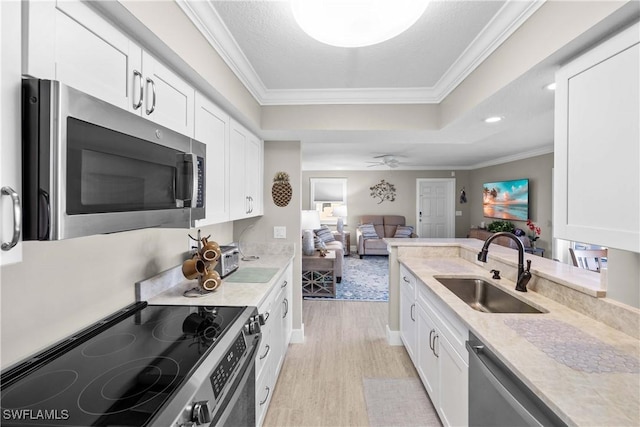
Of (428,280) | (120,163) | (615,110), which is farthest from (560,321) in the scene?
(120,163)

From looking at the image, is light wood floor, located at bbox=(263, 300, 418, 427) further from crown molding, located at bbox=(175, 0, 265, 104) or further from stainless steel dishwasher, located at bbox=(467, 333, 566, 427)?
crown molding, located at bbox=(175, 0, 265, 104)

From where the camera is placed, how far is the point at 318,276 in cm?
442

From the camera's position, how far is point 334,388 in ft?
7.28

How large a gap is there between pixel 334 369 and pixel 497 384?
164cm

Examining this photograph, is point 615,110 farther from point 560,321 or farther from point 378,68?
point 378,68

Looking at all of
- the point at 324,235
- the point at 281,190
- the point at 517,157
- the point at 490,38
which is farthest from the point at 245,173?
the point at 517,157

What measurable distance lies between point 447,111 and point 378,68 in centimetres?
72

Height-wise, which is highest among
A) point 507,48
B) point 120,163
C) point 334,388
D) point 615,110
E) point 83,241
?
point 507,48

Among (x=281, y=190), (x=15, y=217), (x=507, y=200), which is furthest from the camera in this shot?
(x=507, y=200)

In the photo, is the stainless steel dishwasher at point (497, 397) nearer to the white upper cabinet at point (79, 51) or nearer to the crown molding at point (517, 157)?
the white upper cabinet at point (79, 51)

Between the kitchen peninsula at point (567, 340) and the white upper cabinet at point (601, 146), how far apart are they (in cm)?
44

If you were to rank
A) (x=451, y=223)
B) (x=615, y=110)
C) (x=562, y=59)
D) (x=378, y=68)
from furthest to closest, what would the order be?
(x=451, y=223), (x=378, y=68), (x=562, y=59), (x=615, y=110)

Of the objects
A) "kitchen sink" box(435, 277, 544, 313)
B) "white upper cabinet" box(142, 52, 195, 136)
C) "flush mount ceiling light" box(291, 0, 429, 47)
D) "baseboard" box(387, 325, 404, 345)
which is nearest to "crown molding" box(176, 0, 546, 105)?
"white upper cabinet" box(142, 52, 195, 136)

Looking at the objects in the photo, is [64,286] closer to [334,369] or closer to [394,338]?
[334,369]
